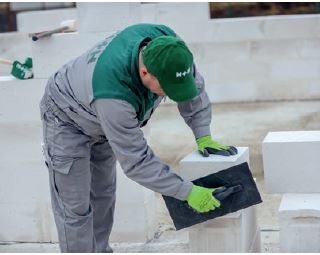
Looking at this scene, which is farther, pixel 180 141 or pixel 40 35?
pixel 180 141


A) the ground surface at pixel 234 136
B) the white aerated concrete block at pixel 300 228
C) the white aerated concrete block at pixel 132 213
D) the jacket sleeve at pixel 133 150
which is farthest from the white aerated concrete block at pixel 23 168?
the white aerated concrete block at pixel 300 228

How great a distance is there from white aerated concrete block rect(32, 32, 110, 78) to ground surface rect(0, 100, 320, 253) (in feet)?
3.68

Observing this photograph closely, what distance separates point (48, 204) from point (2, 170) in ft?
1.17

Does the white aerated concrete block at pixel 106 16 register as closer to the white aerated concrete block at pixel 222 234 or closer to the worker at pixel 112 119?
the worker at pixel 112 119

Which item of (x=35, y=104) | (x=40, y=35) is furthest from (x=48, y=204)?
(x=40, y=35)

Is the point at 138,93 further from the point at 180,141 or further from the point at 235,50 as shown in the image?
the point at 235,50

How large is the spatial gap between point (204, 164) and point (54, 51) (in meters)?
1.38

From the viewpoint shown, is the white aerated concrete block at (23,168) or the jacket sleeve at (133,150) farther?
the white aerated concrete block at (23,168)

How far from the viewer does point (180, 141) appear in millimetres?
7316

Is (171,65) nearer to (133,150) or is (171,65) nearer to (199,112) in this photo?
(133,150)

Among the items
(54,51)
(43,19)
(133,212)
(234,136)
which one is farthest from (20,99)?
(43,19)

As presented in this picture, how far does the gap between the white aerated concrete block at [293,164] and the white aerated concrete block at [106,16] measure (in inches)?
44.5

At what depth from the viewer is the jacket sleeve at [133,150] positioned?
3092 mm

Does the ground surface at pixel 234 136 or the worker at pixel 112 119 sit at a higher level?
the worker at pixel 112 119
